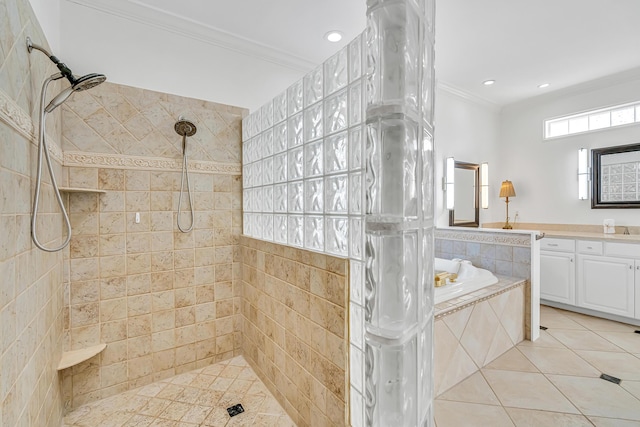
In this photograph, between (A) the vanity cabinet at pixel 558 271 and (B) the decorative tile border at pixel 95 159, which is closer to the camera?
(B) the decorative tile border at pixel 95 159

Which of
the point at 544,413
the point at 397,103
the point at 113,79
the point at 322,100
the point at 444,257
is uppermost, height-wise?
the point at 113,79

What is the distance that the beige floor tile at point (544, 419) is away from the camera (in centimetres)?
161

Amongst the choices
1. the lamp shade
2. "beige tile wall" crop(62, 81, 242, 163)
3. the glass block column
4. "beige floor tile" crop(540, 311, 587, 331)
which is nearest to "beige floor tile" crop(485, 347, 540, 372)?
"beige floor tile" crop(540, 311, 587, 331)

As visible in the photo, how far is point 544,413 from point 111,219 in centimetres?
293

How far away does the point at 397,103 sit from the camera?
567mm

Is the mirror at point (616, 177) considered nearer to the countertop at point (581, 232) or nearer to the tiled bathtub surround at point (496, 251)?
the countertop at point (581, 232)

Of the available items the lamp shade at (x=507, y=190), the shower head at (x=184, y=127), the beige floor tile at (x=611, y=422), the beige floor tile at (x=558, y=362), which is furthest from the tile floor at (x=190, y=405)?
the lamp shade at (x=507, y=190)

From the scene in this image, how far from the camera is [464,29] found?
8.09ft

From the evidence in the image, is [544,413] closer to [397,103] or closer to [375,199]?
[375,199]

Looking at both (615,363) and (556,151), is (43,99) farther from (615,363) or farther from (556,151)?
(556,151)

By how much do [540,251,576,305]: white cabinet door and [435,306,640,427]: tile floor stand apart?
0.65 meters

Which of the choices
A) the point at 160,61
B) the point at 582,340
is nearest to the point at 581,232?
the point at 582,340

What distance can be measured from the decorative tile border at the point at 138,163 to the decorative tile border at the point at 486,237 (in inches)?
91.9

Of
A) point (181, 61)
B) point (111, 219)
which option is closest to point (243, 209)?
point (111, 219)
